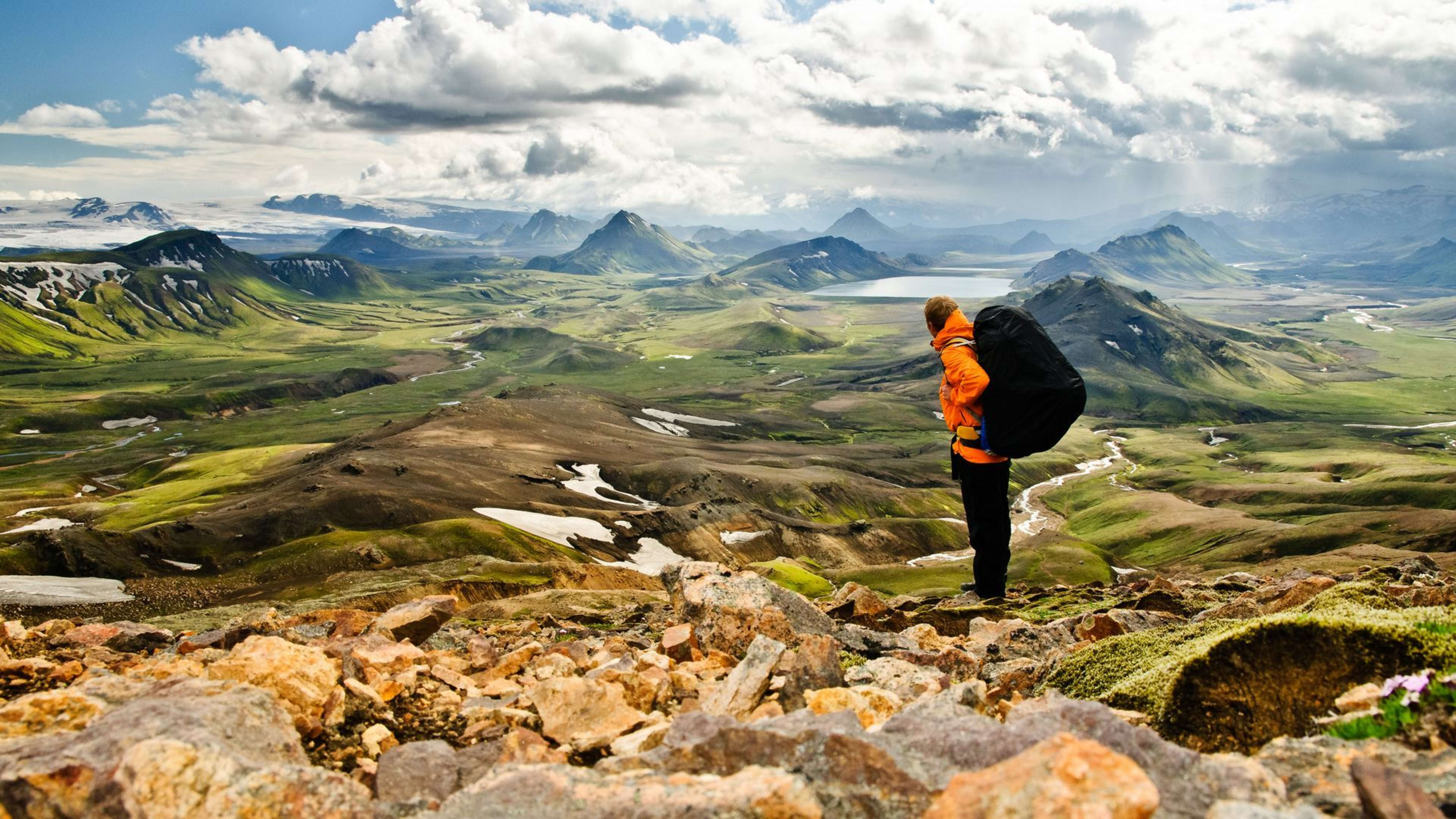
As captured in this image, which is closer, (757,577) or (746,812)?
(746,812)

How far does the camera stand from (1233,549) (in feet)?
429

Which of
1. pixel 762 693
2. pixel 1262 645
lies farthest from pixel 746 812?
pixel 1262 645

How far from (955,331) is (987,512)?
15.4ft

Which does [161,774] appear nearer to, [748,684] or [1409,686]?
[748,684]

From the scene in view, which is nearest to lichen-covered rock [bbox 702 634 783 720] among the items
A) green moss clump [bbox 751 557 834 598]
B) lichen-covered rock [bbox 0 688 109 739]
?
lichen-covered rock [bbox 0 688 109 739]

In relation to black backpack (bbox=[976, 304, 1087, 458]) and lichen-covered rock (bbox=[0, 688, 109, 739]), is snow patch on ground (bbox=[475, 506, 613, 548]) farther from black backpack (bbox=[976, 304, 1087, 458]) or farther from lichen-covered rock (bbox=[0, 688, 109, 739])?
lichen-covered rock (bbox=[0, 688, 109, 739])

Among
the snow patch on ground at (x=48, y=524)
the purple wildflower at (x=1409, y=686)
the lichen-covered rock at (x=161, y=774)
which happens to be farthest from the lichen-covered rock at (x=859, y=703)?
the snow patch on ground at (x=48, y=524)

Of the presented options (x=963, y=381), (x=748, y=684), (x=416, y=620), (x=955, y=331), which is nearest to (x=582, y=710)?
(x=748, y=684)

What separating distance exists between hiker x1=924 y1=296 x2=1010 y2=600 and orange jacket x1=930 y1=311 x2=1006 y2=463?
1 cm

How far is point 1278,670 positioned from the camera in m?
8.43

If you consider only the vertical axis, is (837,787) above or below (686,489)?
above

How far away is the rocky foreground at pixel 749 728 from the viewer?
6094 millimetres

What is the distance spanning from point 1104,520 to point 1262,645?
180219mm

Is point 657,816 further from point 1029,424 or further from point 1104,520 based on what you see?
point 1104,520
